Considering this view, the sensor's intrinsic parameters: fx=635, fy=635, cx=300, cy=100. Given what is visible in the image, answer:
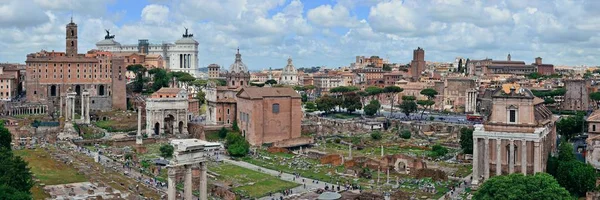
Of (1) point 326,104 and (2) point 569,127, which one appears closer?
(2) point 569,127

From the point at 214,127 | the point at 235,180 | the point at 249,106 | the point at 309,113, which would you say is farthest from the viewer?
the point at 309,113

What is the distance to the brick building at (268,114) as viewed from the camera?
225 ft

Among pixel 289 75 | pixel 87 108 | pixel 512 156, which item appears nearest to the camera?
pixel 512 156

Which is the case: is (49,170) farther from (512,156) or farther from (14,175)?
(512,156)

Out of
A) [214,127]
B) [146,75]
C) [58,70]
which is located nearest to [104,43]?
[146,75]

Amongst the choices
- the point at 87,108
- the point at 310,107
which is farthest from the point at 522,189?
the point at 310,107

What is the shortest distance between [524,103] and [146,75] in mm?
84095

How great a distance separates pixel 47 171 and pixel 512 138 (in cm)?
3502

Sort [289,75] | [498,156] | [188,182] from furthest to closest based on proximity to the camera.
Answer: [289,75] → [498,156] → [188,182]

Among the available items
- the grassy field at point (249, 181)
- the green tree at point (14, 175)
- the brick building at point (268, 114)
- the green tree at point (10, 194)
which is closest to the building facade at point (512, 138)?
the grassy field at point (249, 181)

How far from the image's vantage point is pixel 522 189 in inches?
1309

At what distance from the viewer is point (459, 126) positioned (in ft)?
247

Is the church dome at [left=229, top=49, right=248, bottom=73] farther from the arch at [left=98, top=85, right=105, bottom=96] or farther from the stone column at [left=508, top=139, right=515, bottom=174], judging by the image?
the stone column at [left=508, top=139, right=515, bottom=174]

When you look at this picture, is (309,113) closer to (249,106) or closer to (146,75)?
(249,106)
